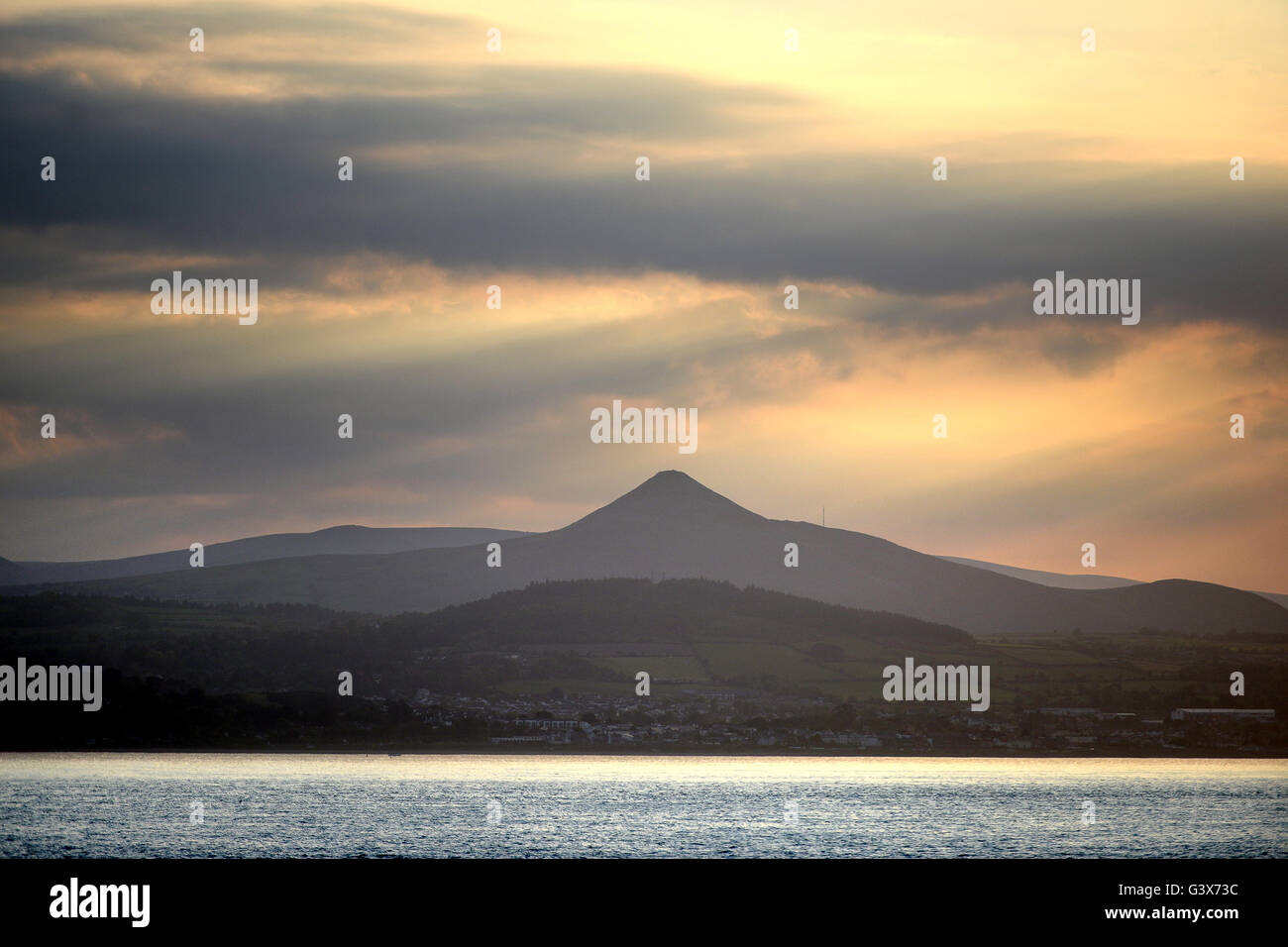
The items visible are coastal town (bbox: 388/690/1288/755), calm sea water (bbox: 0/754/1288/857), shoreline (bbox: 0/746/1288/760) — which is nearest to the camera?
calm sea water (bbox: 0/754/1288/857)

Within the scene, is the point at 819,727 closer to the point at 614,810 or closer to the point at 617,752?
the point at 617,752

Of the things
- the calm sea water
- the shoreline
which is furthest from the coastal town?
the calm sea water

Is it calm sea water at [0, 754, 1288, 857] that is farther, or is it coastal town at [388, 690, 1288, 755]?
coastal town at [388, 690, 1288, 755]

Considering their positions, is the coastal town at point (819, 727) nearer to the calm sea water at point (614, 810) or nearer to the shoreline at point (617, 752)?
the shoreline at point (617, 752)

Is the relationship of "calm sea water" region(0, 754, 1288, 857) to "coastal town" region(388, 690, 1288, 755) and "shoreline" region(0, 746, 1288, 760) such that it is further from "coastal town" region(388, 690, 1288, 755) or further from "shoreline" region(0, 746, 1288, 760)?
"coastal town" region(388, 690, 1288, 755)

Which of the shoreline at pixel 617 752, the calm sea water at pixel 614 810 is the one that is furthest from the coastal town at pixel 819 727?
the calm sea water at pixel 614 810

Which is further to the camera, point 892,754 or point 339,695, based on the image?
point 339,695

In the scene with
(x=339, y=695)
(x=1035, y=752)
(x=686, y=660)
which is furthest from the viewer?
(x=686, y=660)

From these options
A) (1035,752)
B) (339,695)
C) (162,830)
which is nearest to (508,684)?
(339,695)
